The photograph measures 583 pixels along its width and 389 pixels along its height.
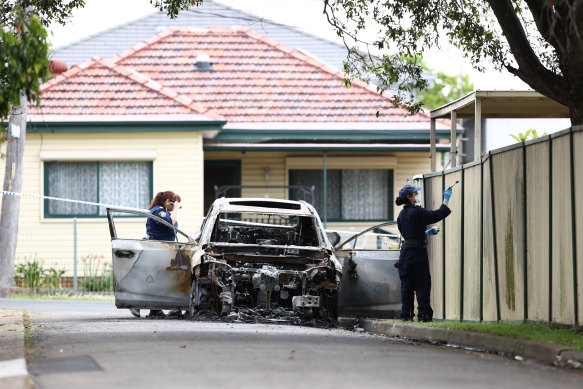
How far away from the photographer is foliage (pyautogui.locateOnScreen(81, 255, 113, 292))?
81.8 feet

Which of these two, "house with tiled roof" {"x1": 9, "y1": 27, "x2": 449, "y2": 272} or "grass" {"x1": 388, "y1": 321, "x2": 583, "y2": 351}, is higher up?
"house with tiled roof" {"x1": 9, "y1": 27, "x2": 449, "y2": 272}

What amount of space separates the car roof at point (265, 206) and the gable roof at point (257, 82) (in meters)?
11.9

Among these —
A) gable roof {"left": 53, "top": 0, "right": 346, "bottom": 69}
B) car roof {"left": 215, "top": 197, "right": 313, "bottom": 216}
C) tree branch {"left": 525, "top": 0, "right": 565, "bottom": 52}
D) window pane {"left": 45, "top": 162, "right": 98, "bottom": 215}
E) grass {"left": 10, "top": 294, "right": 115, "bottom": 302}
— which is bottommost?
grass {"left": 10, "top": 294, "right": 115, "bottom": 302}

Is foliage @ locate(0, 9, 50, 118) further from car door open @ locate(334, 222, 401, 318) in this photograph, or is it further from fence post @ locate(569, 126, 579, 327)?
car door open @ locate(334, 222, 401, 318)

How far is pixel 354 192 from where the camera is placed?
29.0 metres

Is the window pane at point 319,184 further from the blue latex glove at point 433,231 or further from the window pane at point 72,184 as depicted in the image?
the blue latex glove at point 433,231

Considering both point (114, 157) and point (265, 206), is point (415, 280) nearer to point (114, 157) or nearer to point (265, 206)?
point (265, 206)

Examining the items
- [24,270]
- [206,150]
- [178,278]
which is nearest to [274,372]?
[178,278]

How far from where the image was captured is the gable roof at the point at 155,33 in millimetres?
40156

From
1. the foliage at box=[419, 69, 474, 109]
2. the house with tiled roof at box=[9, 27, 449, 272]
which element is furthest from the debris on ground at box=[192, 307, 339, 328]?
the foliage at box=[419, 69, 474, 109]

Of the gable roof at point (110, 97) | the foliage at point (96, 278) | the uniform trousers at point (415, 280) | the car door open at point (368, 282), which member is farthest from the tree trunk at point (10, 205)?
the uniform trousers at point (415, 280)

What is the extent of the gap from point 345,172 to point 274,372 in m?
20.5

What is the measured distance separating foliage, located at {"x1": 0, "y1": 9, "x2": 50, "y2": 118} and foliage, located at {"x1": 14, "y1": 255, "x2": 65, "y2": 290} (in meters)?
14.6

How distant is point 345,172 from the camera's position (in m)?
29.1
